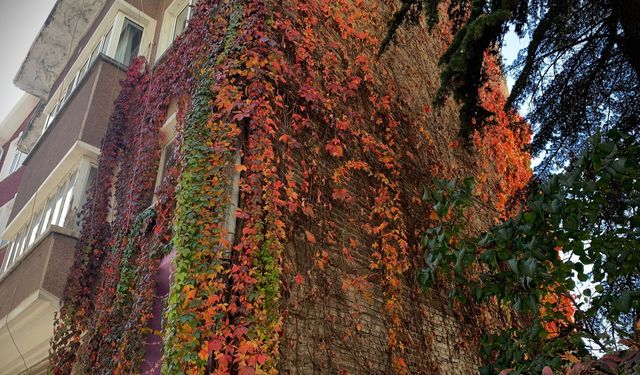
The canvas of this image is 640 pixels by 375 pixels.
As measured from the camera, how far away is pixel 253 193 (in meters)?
5.54

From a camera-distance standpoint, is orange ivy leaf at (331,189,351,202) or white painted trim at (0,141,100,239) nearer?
orange ivy leaf at (331,189,351,202)

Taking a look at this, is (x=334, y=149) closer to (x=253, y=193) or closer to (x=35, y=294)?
(x=253, y=193)

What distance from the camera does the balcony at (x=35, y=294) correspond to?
7820 mm

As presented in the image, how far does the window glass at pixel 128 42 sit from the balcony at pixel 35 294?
167 inches

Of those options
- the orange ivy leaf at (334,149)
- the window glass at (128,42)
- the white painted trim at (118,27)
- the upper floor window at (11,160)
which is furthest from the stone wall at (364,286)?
the upper floor window at (11,160)

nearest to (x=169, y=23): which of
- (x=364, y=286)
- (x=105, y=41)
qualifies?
(x=105, y=41)

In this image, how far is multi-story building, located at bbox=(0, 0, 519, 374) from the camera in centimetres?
512

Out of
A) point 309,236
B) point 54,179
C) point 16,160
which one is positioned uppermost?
point 16,160

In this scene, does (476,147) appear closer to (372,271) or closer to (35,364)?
(372,271)

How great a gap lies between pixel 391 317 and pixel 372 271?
1.95 ft

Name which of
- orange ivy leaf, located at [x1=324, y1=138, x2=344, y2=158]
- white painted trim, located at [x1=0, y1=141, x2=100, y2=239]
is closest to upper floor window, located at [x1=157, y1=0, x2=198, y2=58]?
white painted trim, located at [x1=0, y1=141, x2=100, y2=239]

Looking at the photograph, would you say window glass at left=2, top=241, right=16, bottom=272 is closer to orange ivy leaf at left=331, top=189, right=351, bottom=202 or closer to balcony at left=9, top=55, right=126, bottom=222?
balcony at left=9, top=55, right=126, bottom=222

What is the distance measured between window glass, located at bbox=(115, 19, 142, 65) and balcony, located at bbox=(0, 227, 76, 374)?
4.24 metres

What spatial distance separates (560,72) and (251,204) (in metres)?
4.17
